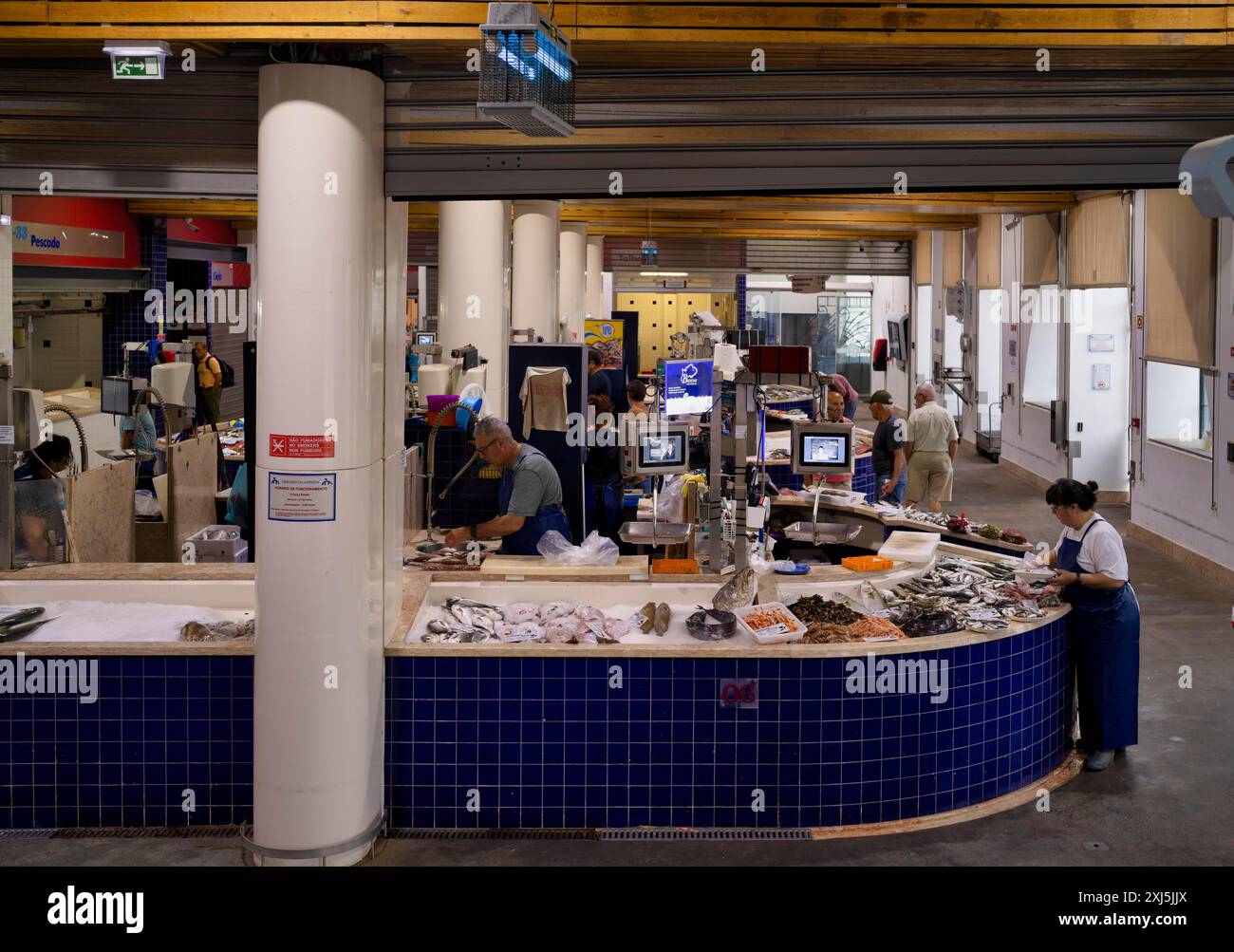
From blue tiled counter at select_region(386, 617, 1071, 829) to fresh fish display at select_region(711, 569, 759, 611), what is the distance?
0.61 meters

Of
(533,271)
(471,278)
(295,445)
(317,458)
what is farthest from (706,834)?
(533,271)

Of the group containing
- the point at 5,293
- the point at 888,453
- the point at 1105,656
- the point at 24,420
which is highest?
the point at 5,293

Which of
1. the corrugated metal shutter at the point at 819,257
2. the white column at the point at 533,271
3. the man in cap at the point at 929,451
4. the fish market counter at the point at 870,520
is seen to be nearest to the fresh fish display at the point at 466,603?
the fish market counter at the point at 870,520

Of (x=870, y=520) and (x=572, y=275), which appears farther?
(x=572, y=275)

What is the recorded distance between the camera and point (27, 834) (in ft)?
19.1

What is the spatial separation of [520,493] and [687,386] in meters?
2.49

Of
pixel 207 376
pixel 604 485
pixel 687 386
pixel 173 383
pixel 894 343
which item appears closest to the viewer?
pixel 687 386

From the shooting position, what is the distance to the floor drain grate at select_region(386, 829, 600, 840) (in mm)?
5855

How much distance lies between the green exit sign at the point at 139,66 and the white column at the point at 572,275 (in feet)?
42.8

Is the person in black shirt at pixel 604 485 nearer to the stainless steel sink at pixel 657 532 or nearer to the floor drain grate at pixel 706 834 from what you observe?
the stainless steel sink at pixel 657 532

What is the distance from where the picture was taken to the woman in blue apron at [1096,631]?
6719mm

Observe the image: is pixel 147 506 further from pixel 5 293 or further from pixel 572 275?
pixel 572 275

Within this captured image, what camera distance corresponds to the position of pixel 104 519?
8422mm

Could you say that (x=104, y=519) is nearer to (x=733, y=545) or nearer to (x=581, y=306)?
(x=733, y=545)
